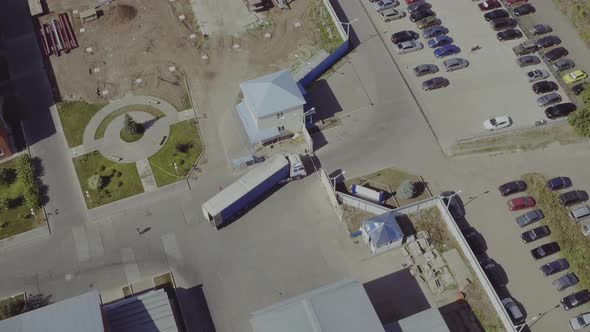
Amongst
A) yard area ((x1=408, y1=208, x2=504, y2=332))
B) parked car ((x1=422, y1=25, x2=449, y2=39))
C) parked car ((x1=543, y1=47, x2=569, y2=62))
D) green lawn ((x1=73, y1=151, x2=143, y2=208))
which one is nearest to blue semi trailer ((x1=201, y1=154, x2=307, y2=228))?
green lawn ((x1=73, y1=151, x2=143, y2=208))

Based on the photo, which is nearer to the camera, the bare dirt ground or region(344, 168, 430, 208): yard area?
region(344, 168, 430, 208): yard area

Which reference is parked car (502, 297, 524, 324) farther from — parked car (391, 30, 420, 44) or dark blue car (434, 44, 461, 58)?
parked car (391, 30, 420, 44)

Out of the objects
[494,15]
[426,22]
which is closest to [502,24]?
[494,15]

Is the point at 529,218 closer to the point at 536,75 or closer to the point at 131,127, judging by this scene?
the point at 536,75

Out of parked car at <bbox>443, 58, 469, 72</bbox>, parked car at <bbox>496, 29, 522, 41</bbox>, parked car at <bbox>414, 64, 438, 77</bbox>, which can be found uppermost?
parked car at <bbox>496, 29, 522, 41</bbox>

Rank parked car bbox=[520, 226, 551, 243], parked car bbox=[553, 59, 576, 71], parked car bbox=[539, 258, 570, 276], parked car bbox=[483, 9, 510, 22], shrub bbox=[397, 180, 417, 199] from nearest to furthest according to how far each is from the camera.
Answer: parked car bbox=[539, 258, 570, 276], parked car bbox=[520, 226, 551, 243], shrub bbox=[397, 180, 417, 199], parked car bbox=[553, 59, 576, 71], parked car bbox=[483, 9, 510, 22]

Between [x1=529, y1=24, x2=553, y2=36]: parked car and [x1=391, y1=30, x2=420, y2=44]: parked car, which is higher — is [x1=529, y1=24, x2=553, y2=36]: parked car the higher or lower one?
the lower one

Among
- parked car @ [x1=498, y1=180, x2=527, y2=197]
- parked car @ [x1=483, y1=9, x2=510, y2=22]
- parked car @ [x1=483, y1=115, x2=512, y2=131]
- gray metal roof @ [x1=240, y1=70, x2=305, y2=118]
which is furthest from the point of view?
parked car @ [x1=483, y1=9, x2=510, y2=22]
